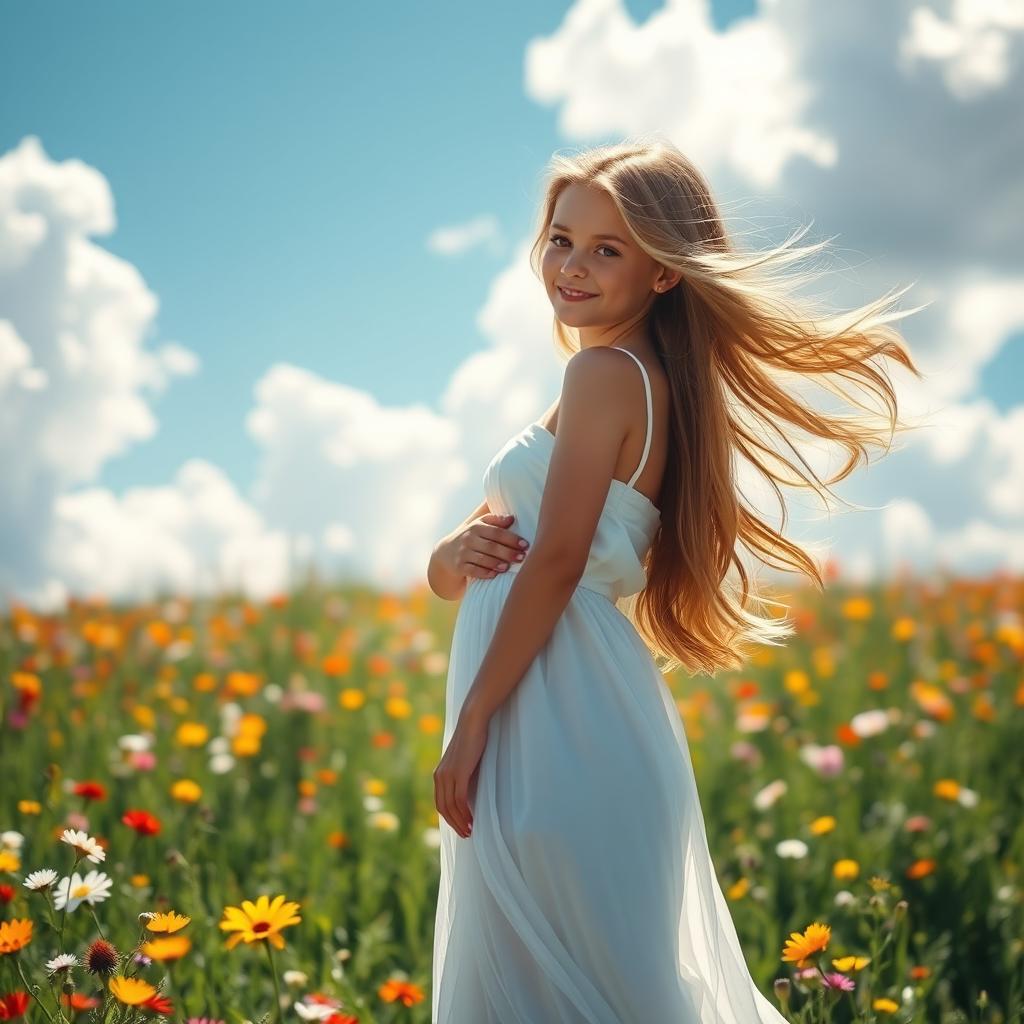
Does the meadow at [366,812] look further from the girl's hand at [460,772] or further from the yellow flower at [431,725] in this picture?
the girl's hand at [460,772]

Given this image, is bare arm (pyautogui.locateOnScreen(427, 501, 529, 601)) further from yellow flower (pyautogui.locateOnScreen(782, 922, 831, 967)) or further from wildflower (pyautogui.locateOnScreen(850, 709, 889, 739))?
wildflower (pyautogui.locateOnScreen(850, 709, 889, 739))

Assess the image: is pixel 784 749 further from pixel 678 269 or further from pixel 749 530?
pixel 678 269

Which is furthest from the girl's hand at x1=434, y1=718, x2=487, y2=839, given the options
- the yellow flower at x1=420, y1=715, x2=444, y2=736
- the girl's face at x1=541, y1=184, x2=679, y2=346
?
the yellow flower at x1=420, y1=715, x2=444, y2=736

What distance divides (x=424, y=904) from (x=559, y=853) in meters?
1.39

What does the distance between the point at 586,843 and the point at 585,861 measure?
3cm

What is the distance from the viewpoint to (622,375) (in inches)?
79.9

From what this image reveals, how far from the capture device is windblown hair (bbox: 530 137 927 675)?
7.16ft

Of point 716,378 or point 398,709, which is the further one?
point 398,709

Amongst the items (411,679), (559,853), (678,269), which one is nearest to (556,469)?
(678,269)

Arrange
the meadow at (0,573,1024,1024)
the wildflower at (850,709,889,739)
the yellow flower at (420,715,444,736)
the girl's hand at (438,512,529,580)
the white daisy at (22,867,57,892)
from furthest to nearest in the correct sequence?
the yellow flower at (420,715,444,736) → the wildflower at (850,709,889,739) → the meadow at (0,573,1024,1024) → the girl's hand at (438,512,529,580) → the white daisy at (22,867,57,892)

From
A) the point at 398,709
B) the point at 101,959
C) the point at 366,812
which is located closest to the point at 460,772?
the point at 101,959

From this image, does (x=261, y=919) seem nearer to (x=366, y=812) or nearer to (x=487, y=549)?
(x=487, y=549)

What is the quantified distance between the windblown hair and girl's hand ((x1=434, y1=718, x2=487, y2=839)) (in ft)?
1.88

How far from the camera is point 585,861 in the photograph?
73.1 inches
